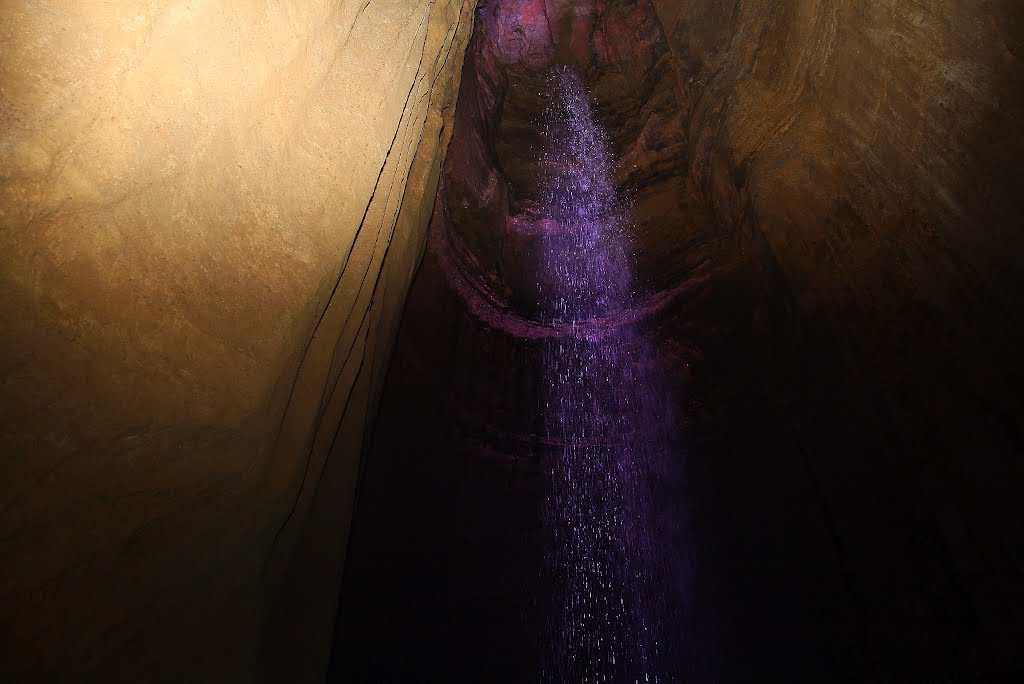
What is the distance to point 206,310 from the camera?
4.84 ft

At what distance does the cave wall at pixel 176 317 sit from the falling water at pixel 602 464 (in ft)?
14.0

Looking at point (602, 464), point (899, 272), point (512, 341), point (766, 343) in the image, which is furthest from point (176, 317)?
point (602, 464)

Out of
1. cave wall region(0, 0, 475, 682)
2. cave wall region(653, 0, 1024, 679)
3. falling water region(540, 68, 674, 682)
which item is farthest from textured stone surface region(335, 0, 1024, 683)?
cave wall region(0, 0, 475, 682)

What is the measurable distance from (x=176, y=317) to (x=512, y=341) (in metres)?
4.88

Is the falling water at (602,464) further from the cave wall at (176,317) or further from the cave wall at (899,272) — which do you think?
the cave wall at (176,317)

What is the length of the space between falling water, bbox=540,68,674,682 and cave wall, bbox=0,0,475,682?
14.0ft

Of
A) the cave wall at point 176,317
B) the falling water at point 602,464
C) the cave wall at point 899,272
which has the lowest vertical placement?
the falling water at point 602,464

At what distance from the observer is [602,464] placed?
20.6 feet

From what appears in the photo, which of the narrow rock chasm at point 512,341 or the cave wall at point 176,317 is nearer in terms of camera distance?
the cave wall at point 176,317

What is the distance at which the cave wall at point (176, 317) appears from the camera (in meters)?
1.08

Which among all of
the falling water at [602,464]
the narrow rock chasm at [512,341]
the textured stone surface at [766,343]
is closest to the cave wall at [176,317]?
the narrow rock chasm at [512,341]

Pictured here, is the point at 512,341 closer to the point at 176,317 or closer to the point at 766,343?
the point at 766,343

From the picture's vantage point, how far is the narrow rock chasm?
1.21m

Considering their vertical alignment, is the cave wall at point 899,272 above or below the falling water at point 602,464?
above
